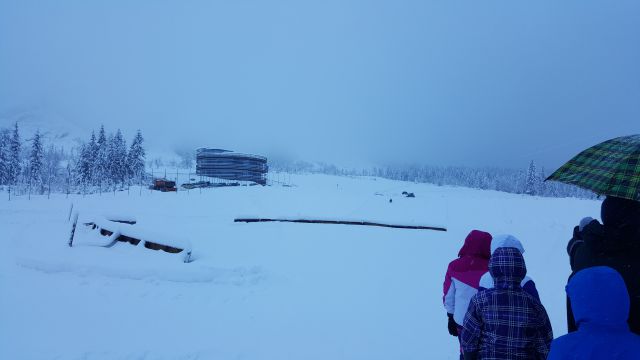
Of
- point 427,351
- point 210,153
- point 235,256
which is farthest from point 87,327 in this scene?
point 210,153

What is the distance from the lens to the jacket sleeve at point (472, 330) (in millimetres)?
3342

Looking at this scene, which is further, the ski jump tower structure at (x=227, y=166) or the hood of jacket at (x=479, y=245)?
the ski jump tower structure at (x=227, y=166)

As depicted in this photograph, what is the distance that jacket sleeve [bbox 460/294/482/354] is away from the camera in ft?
11.0

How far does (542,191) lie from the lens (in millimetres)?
93938

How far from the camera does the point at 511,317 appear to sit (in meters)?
3.15

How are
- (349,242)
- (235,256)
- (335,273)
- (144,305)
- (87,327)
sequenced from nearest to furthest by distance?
(87,327) → (144,305) → (335,273) → (235,256) → (349,242)

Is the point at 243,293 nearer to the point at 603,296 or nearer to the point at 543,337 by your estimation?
the point at 543,337

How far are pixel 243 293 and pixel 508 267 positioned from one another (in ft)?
24.1

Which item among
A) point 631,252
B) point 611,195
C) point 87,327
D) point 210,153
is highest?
point 210,153

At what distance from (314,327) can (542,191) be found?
104m

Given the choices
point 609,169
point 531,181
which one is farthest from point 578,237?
point 531,181

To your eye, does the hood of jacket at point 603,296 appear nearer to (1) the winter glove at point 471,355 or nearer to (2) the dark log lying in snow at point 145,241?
(1) the winter glove at point 471,355

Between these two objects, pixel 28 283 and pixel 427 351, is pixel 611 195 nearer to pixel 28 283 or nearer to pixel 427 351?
pixel 427 351

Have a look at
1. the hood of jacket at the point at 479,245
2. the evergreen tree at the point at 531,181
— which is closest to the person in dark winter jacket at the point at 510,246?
the hood of jacket at the point at 479,245
